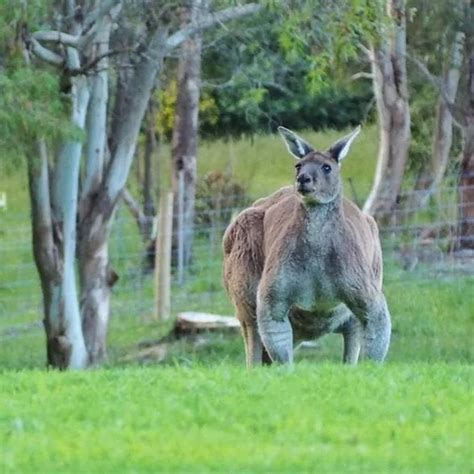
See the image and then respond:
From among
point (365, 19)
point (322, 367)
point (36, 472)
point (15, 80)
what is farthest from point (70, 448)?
point (365, 19)

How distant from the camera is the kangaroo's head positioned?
12.1 m

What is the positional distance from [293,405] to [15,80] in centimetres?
675

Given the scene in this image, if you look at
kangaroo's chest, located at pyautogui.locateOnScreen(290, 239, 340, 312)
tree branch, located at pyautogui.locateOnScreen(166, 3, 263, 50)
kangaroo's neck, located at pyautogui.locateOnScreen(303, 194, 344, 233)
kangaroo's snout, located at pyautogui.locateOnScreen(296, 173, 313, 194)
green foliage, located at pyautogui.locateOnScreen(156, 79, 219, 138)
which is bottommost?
kangaroo's chest, located at pyautogui.locateOnScreen(290, 239, 340, 312)

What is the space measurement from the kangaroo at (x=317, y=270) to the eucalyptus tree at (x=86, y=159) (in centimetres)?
455

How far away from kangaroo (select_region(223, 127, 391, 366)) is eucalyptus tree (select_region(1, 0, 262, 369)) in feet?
14.9

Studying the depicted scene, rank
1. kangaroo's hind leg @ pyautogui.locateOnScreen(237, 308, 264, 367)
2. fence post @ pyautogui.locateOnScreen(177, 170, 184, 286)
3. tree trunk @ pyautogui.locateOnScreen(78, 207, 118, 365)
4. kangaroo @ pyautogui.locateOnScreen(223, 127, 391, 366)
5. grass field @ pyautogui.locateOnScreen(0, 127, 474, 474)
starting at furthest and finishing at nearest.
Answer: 1. fence post @ pyautogui.locateOnScreen(177, 170, 184, 286)
2. tree trunk @ pyautogui.locateOnScreen(78, 207, 118, 365)
3. kangaroo's hind leg @ pyautogui.locateOnScreen(237, 308, 264, 367)
4. kangaroo @ pyautogui.locateOnScreen(223, 127, 391, 366)
5. grass field @ pyautogui.locateOnScreen(0, 127, 474, 474)

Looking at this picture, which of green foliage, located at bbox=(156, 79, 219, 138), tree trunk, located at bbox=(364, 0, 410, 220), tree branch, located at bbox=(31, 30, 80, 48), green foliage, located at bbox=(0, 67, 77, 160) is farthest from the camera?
green foliage, located at bbox=(156, 79, 219, 138)

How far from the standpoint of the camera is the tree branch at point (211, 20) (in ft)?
56.5

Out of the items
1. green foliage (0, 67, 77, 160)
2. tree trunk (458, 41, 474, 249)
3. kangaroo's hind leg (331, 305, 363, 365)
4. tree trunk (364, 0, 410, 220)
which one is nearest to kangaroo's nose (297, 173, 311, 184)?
kangaroo's hind leg (331, 305, 363, 365)

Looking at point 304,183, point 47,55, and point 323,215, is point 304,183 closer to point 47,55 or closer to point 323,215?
point 323,215

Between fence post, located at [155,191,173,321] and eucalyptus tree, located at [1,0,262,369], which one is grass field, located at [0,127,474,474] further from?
fence post, located at [155,191,173,321]

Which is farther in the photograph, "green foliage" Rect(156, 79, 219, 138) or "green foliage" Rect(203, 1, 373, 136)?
"green foliage" Rect(156, 79, 219, 138)

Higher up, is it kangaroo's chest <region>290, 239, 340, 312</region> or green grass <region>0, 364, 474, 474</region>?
kangaroo's chest <region>290, 239, 340, 312</region>

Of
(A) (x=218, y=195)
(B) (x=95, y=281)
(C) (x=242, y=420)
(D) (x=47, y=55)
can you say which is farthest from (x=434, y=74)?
(C) (x=242, y=420)
